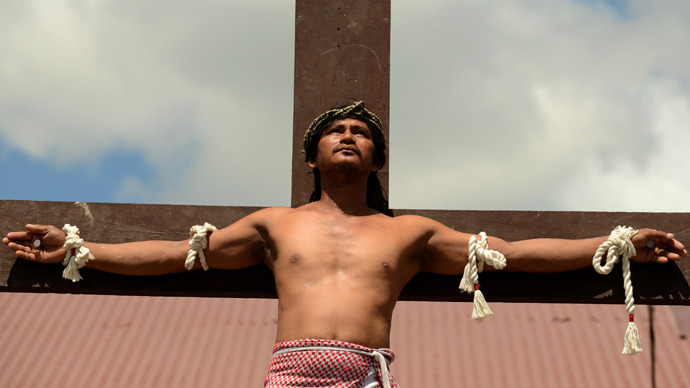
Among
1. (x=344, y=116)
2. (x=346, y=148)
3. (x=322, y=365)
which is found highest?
(x=344, y=116)

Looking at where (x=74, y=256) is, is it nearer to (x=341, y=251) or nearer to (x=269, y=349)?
(x=341, y=251)

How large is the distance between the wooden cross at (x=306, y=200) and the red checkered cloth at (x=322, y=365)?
409 millimetres

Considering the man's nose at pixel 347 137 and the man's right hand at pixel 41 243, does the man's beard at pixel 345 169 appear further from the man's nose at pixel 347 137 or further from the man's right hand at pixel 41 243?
the man's right hand at pixel 41 243

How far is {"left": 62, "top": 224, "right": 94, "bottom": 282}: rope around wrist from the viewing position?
10.6ft

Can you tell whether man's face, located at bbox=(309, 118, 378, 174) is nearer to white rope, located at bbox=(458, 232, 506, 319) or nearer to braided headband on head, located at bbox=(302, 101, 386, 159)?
braided headband on head, located at bbox=(302, 101, 386, 159)

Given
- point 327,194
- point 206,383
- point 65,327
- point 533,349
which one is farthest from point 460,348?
point 327,194

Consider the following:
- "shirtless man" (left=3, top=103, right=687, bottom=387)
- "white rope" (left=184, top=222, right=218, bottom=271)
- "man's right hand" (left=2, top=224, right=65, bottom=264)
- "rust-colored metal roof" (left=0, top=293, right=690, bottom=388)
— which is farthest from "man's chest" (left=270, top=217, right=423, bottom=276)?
"rust-colored metal roof" (left=0, top=293, right=690, bottom=388)

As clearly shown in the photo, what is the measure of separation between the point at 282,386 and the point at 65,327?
4.61 m

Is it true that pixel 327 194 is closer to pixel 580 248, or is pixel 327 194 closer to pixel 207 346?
pixel 580 248

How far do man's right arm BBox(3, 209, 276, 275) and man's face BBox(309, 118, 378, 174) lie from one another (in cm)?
34

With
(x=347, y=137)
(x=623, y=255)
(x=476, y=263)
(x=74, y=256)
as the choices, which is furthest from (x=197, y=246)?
(x=623, y=255)

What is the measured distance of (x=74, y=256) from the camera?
10.7ft

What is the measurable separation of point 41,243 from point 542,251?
5.80ft

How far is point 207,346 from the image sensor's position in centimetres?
670
